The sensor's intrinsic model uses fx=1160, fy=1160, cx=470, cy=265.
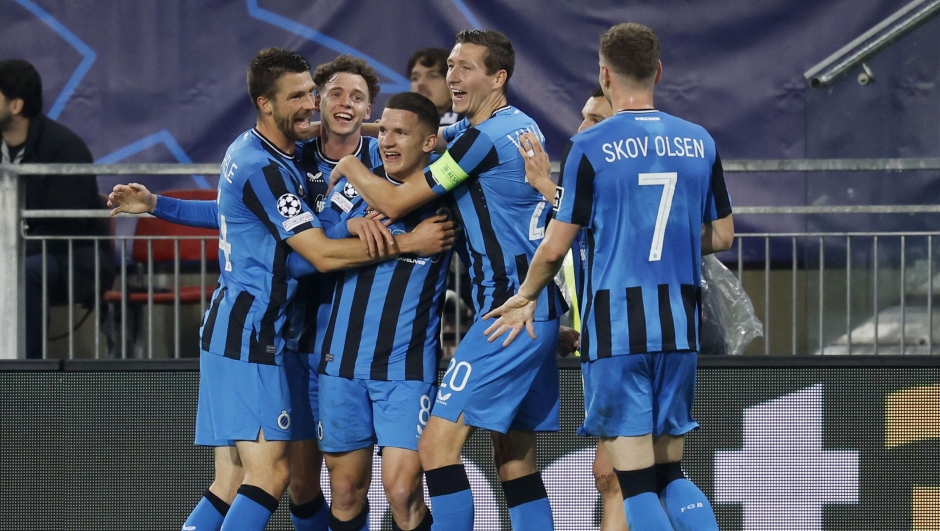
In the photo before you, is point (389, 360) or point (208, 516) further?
point (208, 516)

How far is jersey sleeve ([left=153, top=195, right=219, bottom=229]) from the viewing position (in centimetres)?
539

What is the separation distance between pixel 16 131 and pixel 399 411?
3.82 meters

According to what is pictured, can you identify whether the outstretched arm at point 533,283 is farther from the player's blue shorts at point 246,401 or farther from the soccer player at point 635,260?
the player's blue shorts at point 246,401

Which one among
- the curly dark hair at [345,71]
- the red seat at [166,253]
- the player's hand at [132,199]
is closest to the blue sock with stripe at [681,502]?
the curly dark hair at [345,71]

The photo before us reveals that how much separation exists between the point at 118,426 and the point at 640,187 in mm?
3275

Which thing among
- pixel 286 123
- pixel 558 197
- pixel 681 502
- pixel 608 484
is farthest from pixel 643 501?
pixel 286 123

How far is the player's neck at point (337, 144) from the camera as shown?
5258 mm

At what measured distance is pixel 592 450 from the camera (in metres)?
6.09

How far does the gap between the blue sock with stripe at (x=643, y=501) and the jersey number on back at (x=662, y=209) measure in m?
0.81

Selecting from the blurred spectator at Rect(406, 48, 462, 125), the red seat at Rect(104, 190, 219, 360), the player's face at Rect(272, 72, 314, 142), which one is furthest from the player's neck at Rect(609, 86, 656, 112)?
the red seat at Rect(104, 190, 219, 360)

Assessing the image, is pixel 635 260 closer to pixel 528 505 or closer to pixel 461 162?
pixel 461 162

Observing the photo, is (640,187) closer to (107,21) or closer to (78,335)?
(78,335)

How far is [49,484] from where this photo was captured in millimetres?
6145

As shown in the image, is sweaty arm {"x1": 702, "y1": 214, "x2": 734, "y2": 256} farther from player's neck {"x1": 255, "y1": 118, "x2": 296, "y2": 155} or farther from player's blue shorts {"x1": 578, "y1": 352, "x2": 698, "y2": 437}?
player's neck {"x1": 255, "y1": 118, "x2": 296, "y2": 155}
